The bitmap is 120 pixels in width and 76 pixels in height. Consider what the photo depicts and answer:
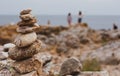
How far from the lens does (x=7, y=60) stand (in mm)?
23844

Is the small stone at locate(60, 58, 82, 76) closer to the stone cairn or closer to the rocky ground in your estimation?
the stone cairn

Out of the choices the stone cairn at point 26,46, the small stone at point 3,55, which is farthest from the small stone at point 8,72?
the small stone at point 3,55

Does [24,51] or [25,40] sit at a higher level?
[25,40]

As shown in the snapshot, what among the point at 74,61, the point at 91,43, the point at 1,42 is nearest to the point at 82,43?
the point at 91,43

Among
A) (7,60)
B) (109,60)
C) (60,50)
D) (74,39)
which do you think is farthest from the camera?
(74,39)

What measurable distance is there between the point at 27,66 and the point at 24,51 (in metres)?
0.67

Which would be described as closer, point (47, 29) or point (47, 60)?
point (47, 60)

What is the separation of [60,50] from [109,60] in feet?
31.4

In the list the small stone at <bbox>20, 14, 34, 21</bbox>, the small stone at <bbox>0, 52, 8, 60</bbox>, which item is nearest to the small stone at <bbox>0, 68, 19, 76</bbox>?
the small stone at <bbox>20, 14, 34, 21</bbox>

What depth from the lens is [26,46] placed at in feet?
64.3

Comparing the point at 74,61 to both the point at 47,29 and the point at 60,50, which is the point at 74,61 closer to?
the point at 60,50

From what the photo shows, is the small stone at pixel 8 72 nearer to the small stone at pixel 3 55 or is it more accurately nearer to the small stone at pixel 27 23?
the small stone at pixel 27 23

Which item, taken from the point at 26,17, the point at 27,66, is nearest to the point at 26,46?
the point at 27,66

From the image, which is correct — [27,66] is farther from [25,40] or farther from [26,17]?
[26,17]
